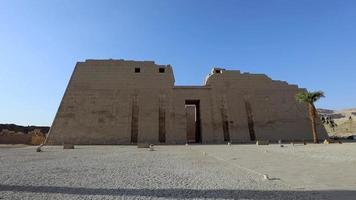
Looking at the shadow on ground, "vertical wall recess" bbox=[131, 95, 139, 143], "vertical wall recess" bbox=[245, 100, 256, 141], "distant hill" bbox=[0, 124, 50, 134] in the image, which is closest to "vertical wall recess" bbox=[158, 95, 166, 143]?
"vertical wall recess" bbox=[131, 95, 139, 143]

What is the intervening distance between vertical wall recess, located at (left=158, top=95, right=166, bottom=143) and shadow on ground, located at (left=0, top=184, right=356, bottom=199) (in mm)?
23703

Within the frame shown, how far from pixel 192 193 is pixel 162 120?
2524 centimetres

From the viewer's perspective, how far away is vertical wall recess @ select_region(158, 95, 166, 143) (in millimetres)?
30847

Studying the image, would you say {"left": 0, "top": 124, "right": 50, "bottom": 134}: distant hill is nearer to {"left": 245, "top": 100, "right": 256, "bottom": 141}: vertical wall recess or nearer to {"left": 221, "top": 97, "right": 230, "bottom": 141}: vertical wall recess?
{"left": 221, "top": 97, "right": 230, "bottom": 141}: vertical wall recess

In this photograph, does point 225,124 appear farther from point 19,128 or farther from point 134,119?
point 19,128

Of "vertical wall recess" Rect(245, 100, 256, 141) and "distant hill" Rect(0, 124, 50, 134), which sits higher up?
"distant hill" Rect(0, 124, 50, 134)

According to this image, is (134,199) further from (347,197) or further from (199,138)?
(199,138)

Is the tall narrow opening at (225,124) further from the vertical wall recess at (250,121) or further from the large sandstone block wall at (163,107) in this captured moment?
the vertical wall recess at (250,121)

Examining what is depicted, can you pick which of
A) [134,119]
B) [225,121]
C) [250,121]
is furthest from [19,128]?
[250,121]

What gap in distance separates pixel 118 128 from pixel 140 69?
21.4ft

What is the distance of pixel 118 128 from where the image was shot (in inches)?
1215

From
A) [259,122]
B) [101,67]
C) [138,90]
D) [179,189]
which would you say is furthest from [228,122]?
[179,189]

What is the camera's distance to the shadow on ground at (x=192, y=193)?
241 inches

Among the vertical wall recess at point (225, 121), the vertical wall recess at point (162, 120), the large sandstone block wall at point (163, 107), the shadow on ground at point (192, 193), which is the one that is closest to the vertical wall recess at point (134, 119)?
the large sandstone block wall at point (163, 107)
